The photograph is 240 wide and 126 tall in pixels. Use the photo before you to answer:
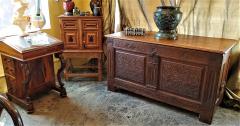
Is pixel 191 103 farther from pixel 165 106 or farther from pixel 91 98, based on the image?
pixel 91 98

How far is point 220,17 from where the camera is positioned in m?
2.45

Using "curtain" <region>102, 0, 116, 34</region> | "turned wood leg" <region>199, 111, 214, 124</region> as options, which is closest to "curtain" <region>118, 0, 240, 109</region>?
"turned wood leg" <region>199, 111, 214, 124</region>

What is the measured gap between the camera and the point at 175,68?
2275mm

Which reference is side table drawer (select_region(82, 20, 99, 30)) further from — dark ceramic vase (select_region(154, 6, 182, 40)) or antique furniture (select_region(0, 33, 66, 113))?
dark ceramic vase (select_region(154, 6, 182, 40))

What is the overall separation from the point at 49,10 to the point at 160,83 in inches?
84.6

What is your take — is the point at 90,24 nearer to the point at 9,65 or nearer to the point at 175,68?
the point at 9,65

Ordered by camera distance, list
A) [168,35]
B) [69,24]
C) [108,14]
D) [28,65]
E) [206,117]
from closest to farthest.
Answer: [206,117]
[28,65]
[168,35]
[69,24]
[108,14]

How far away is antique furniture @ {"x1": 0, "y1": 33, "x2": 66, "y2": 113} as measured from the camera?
2.21 metres

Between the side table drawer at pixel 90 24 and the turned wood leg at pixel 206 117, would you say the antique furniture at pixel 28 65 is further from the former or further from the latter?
the turned wood leg at pixel 206 117

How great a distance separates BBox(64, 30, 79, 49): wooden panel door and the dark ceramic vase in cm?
123

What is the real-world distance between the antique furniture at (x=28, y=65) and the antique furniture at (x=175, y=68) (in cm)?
79

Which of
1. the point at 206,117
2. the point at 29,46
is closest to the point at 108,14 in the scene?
the point at 29,46

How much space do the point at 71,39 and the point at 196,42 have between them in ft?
5.73

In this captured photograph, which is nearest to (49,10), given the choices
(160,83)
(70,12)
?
(70,12)
